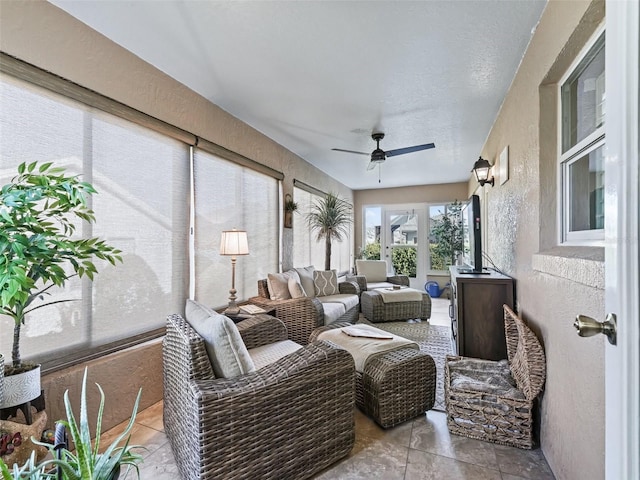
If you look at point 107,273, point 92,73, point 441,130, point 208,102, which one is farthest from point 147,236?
point 441,130

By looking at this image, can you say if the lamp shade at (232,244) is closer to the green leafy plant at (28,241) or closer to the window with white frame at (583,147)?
the green leafy plant at (28,241)

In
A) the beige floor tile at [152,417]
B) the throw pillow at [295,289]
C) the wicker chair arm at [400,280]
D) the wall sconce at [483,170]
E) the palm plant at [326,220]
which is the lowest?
the beige floor tile at [152,417]

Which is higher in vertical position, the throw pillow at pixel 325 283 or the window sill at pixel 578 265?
the window sill at pixel 578 265

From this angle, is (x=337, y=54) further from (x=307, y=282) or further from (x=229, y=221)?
(x=307, y=282)

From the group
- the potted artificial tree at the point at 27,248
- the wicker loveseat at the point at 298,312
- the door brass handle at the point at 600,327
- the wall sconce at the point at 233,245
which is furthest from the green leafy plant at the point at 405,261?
the door brass handle at the point at 600,327

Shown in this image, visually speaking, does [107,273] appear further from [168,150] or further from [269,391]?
[269,391]

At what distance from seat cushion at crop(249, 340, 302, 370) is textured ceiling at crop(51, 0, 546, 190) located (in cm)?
206

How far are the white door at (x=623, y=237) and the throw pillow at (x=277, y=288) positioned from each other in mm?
3017

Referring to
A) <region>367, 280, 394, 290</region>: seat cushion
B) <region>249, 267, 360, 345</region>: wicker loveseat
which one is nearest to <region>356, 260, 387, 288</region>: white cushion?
<region>367, 280, 394, 290</region>: seat cushion

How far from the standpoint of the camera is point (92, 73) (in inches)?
76.4

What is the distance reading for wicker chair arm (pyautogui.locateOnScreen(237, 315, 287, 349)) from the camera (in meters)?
2.30

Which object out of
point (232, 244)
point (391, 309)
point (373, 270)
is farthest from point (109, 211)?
point (373, 270)

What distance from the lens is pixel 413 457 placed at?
5.59 ft

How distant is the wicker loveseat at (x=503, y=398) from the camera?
1700 mm
